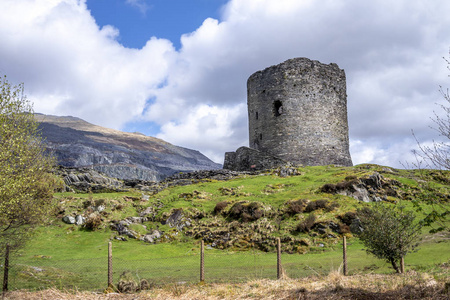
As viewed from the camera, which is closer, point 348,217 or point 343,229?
point 343,229

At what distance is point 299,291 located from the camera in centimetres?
869

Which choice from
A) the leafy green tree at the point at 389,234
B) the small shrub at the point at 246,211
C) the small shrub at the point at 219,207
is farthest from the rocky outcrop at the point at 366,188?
the leafy green tree at the point at 389,234

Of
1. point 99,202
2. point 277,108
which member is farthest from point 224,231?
A: point 277,108

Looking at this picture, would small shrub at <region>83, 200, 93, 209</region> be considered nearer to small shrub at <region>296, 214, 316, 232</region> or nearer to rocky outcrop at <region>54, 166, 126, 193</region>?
rocky outcrop at <region>54, 166, 126, 193</region>

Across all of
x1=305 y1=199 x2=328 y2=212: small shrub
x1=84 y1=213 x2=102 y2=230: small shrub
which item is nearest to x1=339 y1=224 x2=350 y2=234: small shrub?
x1=305 y1=199 x2=328 y2=212: small shrub

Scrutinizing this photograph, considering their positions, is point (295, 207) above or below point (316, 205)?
below

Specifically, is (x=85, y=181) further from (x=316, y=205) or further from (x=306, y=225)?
(x=306, y=225)

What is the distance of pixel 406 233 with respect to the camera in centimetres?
1281

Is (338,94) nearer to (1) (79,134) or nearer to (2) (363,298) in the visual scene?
(2) (363,298)

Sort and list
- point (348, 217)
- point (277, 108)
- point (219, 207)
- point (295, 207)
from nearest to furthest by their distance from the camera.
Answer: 1. point (348, 217)
2. point (295, 207)
3. point (219, 207)
4. point (277, 108)

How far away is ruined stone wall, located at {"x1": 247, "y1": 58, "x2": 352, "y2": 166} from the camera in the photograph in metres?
36.6

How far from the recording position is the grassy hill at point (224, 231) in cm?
1380

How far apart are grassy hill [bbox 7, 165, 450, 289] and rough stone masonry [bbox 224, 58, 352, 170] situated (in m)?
7.66

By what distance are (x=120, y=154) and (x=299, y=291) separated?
84.4 metres
